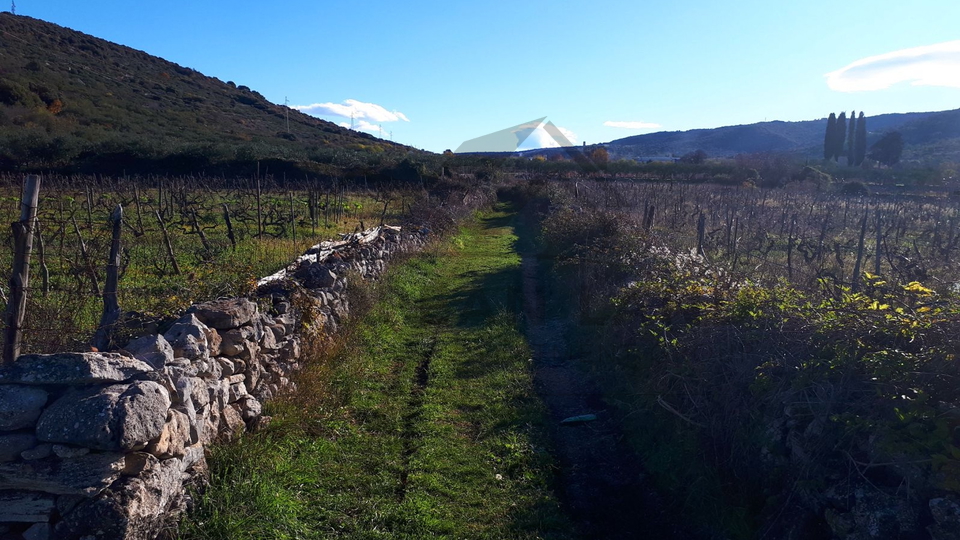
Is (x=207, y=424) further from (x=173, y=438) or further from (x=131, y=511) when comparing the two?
(x=131, y=511)

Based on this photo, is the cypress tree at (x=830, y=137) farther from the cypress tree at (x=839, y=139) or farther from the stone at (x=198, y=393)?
the stone at (x=198, y=393)

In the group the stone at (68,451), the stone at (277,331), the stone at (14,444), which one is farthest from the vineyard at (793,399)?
the stone at (14,444)

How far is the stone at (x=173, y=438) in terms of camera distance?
3.84 meters

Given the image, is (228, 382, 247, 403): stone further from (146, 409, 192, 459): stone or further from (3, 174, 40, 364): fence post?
(3, 174, 40, 364): fence post

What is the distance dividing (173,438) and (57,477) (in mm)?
686

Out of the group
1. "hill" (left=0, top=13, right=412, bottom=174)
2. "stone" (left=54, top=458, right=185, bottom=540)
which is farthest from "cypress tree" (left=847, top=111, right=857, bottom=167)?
"stone" (left=54, top=458, right=185, bottom=540)

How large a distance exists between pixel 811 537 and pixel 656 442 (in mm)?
1910

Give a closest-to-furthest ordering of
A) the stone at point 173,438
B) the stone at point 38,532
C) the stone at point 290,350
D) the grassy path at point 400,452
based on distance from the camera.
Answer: the stone at point 38,532 < the stone at point 173,438 < the grassy path at point 400,452 < the stone at point 290,350

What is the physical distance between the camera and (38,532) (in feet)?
11.2

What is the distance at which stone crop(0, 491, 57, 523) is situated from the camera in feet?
11.2

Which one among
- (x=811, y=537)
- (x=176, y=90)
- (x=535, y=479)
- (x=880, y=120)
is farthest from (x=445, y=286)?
(x=880, y=120)

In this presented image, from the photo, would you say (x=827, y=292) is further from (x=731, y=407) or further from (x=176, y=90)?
(x=176, y=90)

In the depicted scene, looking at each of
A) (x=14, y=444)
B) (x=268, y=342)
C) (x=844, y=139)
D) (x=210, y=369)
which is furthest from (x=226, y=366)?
(x=844, y=139)

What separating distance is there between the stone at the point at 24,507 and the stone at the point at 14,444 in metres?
0.20
